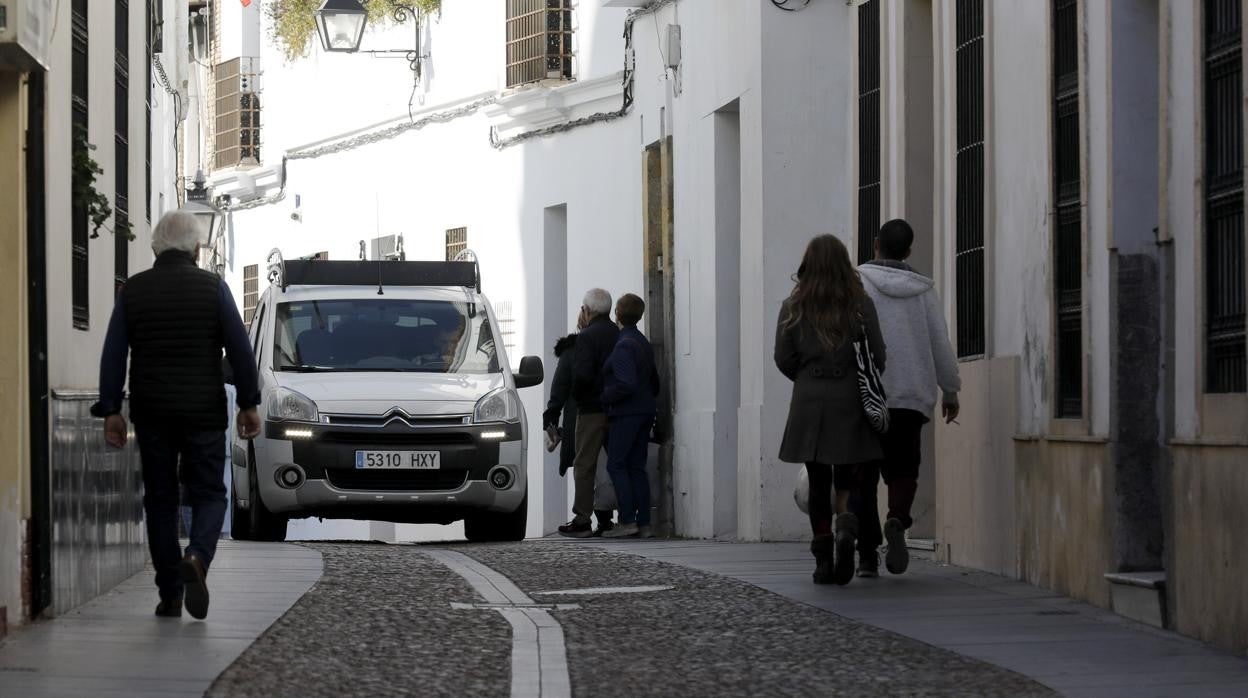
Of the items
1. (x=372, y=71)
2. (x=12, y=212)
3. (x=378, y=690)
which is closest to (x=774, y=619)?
(x=378, y=690)

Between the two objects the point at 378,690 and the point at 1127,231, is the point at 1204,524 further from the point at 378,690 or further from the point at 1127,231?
the point at 378,690

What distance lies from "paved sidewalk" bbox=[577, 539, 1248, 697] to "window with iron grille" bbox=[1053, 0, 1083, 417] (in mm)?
1055

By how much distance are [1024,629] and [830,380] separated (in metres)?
2.10

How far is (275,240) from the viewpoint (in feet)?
110

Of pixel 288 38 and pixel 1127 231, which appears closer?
pixel 1127 231

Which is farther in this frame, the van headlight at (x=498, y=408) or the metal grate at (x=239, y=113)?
the metal grate at (x=239, y=113)

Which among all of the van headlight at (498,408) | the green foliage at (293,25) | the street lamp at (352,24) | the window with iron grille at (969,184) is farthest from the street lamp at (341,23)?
the window with iron grille at (969,184)

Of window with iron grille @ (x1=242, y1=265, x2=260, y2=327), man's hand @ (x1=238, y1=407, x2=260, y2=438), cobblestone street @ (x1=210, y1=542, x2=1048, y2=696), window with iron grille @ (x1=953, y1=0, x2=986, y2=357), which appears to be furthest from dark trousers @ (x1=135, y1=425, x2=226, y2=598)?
window with iron grille @ (x1=242, y1=265, x2=260, y2=327)

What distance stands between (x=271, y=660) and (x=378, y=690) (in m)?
0.76

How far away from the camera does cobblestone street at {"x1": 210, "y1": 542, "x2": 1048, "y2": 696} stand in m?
7.62

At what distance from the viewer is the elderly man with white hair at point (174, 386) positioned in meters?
9.61

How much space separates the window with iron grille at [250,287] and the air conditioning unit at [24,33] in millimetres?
25292

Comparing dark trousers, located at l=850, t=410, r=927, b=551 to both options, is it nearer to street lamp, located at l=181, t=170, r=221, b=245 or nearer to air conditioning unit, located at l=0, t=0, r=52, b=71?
air conditioning unit, located at l=0, t=0, r=52, b=71

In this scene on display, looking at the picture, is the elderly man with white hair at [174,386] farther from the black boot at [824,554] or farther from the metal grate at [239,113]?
the metal grate at [239,113]
